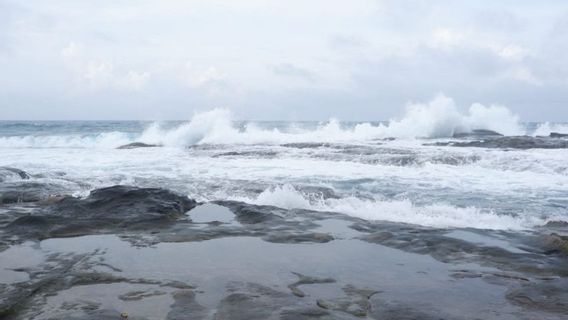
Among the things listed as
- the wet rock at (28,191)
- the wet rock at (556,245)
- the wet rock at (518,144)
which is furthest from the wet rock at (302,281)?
the wet rock at (518,144)

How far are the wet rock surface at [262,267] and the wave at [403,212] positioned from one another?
0.54 m

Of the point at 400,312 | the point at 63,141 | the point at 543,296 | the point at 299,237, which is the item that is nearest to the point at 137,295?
the point at 400,312

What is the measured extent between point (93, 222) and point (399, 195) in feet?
22.4

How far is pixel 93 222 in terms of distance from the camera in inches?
291

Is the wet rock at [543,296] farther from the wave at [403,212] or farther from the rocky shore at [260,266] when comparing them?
the wave at [403,212]

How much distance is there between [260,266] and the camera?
5363mm

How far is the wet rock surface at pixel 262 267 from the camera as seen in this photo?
13.5ft

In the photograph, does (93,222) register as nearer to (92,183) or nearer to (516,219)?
(92,183)

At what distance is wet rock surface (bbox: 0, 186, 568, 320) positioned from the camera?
4105 mm

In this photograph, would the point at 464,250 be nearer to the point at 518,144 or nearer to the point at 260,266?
the point at 260,266

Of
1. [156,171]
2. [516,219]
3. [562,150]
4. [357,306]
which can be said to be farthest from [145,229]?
[562,150]

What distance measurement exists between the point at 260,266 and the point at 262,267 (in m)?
0.04

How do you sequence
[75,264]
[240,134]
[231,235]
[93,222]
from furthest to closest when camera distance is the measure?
[240,134], [93,222], [231,235], [75,264]

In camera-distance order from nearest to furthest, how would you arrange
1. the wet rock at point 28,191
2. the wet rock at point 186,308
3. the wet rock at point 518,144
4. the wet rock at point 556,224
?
1. the wet rock at point 186,308
2. the wet rock at point 556,224
3. the wet rock at point 28,191
4. the wet rock at point 518,144
